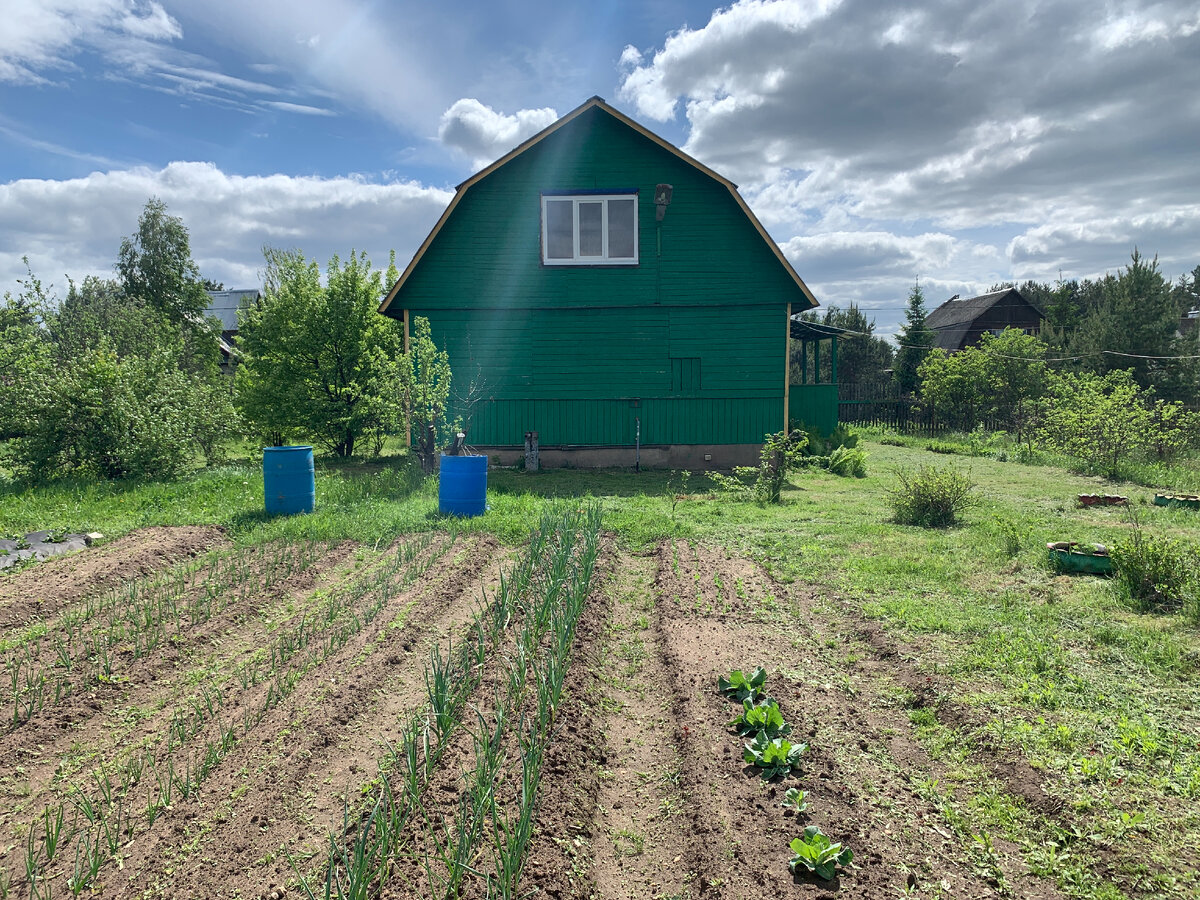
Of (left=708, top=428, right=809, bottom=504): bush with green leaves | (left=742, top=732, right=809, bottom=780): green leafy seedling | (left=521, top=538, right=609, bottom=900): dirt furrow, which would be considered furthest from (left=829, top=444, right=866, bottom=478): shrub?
(left=742, top=732, right=809, bottom=780): green leafy seedling

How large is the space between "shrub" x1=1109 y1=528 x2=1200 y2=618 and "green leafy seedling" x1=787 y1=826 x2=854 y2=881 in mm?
4478

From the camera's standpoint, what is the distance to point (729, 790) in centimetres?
338

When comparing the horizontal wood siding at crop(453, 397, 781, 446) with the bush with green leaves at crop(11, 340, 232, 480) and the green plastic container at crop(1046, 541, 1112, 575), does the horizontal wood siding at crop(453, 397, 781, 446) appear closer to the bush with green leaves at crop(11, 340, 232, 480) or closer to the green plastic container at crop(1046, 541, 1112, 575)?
the bush with green leaves at crop(11, 340, 232, 480)

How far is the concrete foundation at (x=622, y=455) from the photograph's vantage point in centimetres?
1467

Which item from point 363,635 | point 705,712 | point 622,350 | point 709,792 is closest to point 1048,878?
point 709,792

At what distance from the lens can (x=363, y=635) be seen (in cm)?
524

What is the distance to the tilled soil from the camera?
19.1ft

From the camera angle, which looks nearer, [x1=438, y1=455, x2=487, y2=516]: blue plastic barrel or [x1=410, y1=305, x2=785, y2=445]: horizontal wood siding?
[x1=438, y1=455, x2=487, y2=516]: blue plastic barrel

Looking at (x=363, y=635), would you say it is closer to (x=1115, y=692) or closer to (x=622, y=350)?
(x=1115, y=692)

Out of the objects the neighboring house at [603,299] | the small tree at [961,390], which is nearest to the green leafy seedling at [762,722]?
the neighboring house at [603,299]

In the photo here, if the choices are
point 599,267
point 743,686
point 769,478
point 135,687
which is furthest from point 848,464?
point 135,687

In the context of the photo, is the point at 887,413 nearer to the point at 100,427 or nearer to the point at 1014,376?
the point at 1014,376

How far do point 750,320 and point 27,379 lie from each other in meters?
12.7

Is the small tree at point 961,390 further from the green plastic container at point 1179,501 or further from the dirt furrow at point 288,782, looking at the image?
the dirt furrow at point 288,782
